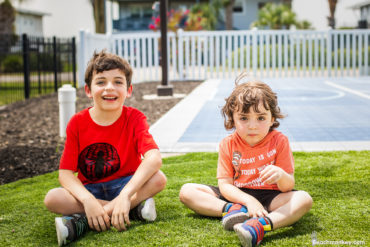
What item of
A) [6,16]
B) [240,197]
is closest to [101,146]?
[240,197]

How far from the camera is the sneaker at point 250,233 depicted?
2.45 meters

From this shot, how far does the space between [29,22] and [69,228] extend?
45.6 metres

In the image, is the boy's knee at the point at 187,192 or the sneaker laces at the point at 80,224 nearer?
the sneaker laces at the point at 80,224

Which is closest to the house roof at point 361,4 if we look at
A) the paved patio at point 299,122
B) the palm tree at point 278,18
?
the palm tree at point 278,18

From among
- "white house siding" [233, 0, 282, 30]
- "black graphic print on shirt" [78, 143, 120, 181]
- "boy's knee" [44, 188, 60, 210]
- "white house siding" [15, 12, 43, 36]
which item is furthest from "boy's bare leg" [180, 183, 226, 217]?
"white house siding" [15, 12, 43, 36]

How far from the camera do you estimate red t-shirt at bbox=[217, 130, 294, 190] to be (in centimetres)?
289

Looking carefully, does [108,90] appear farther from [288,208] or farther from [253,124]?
[288,208]

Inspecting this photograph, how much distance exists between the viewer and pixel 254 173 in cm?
291

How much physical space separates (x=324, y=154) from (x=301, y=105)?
369 centimetres

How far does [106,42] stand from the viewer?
586 inches

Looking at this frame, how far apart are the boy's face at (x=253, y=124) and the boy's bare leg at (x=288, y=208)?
379 millimetres

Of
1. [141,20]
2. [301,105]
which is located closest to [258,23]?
[141,20]

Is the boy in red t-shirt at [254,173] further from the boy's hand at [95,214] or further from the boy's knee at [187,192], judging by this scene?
the boy's hand at [95,214]

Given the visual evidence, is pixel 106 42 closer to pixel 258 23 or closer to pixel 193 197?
pixel 193 197
